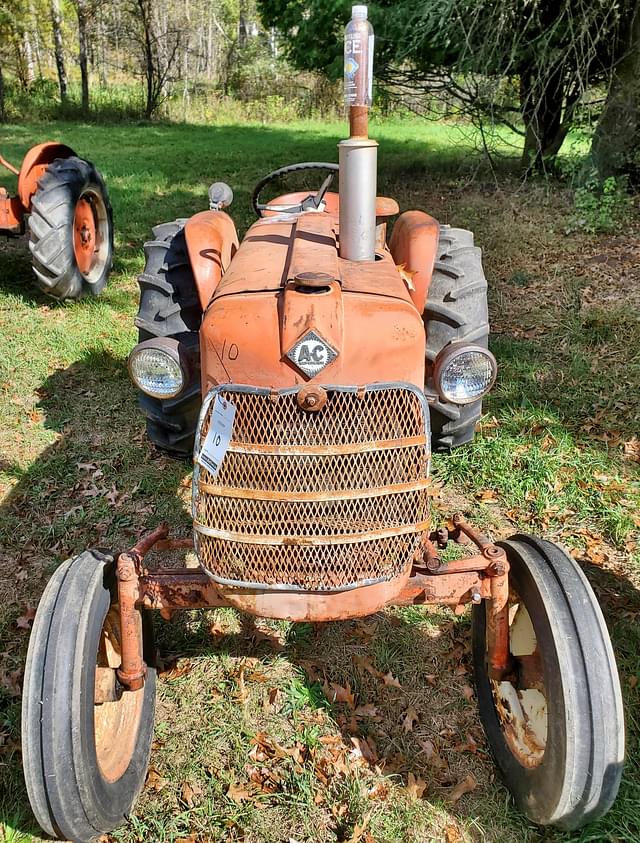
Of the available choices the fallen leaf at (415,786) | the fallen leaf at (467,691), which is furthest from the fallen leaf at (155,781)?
the fallen leaf at (467,691)

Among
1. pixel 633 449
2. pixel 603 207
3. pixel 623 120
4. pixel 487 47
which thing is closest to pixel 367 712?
pixel 633 449

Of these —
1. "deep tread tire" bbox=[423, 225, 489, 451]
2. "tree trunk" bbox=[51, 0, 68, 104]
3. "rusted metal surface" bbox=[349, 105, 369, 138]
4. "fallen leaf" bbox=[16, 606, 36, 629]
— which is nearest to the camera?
"rusted metal surface" bbox=[349, 105, 369, 138]

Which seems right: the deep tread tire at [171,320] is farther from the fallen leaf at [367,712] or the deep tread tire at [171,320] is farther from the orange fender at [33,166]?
the orange fender at [33,166]

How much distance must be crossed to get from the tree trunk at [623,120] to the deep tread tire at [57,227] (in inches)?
219

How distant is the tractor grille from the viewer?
1.91 m

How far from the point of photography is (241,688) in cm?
283

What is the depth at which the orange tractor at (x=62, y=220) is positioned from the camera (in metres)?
5.69

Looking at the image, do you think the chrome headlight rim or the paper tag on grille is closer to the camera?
the paper tag on grille

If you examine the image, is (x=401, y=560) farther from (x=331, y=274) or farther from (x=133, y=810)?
(x=133, y=810)

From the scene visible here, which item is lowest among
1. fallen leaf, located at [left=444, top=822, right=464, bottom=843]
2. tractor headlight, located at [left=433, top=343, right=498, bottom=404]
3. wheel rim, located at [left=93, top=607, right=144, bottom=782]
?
fallen leaf, located at [left=444, top=822, right=464, bottom=843]

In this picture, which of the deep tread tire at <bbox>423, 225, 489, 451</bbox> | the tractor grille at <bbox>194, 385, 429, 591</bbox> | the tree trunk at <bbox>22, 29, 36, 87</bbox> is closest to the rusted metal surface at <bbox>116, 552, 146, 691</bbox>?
the tractor grille at <bbox>194, 385, 429, 591</bbox>

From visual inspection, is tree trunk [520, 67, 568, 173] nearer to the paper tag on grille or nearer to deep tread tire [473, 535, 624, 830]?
deep tread tire [473, 535, 624, 830]

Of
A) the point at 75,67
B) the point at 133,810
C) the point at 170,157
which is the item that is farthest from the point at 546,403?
the point at 75,67

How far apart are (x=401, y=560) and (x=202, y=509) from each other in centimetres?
60
